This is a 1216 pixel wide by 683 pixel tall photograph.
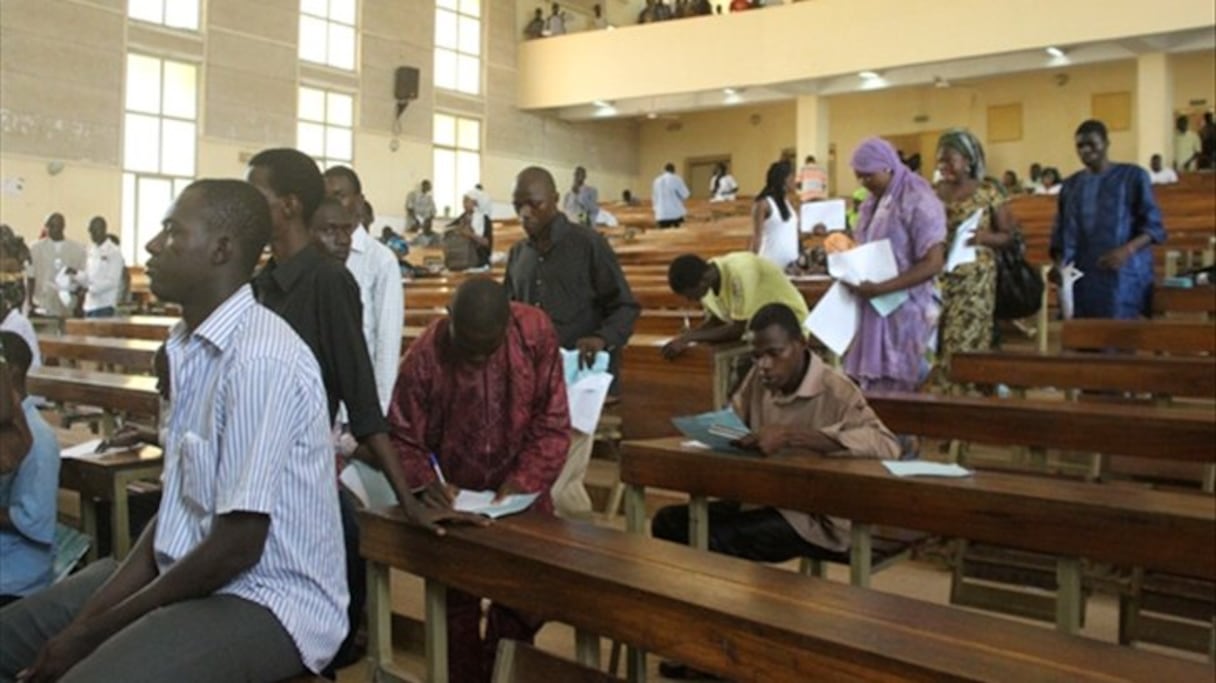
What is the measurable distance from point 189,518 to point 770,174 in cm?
509

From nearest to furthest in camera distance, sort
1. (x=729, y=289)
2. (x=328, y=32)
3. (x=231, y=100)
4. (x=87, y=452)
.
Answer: (x=87, y=452)
(x=729, y=289)
(x=231, y=100)
(x=328, y=32)

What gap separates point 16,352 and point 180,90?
46.9 ft

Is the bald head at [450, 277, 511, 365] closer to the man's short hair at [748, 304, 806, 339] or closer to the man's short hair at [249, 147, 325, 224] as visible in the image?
the man's short hair at [249, 147, 325, 224]

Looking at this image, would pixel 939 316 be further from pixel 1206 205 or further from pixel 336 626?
pixel 1206 205

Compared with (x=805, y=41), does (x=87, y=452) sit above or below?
below

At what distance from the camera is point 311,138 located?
1842cm

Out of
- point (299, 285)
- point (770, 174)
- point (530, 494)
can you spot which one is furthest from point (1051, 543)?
point (770, 174)

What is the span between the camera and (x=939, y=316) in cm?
452

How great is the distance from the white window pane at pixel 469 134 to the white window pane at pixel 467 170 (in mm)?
174

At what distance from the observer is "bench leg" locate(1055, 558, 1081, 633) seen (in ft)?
8.19

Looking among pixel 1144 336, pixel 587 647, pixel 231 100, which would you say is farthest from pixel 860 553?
pixel 231 100

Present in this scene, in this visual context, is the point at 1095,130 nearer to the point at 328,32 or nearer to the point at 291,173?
the point at 291,173

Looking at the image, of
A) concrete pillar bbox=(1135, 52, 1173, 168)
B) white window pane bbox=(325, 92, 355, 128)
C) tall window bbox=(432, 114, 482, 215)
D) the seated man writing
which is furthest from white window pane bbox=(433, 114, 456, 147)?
the seated man writing

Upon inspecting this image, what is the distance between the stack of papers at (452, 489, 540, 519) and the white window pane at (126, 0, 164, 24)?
15.7 meters
